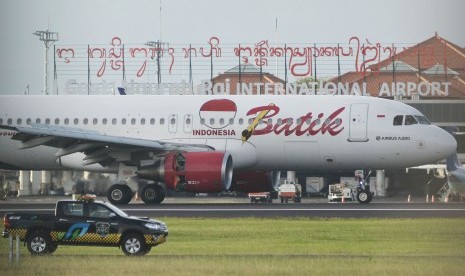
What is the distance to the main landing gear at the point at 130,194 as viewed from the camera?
54969mm

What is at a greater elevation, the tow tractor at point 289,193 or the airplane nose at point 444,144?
the airplane nose at point 444,144

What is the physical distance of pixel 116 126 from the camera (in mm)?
57844

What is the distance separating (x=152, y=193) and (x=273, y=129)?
5.93 meters

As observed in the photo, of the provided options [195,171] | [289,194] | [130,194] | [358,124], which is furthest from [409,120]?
[289,194]

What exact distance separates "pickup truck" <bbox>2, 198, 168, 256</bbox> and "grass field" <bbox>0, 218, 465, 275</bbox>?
1.28ft

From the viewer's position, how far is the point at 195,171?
5244cm

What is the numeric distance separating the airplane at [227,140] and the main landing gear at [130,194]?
0.14 ft

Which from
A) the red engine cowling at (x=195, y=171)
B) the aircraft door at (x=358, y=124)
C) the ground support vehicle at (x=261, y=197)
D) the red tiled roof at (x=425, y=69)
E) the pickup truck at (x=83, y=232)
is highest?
the red tiled roof at (x=425, y=69)

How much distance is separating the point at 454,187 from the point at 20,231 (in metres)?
37.3

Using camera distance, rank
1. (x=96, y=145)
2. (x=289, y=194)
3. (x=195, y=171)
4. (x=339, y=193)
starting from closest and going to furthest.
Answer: (x=195, y=171) → (x=96, y=145) → (x=289, y=194) → (x=339, y=193)

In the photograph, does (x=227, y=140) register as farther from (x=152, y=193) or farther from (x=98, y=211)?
(x=98, y=211)

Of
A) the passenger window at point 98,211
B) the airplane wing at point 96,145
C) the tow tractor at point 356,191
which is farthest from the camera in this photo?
the tow tractor at point 356,191

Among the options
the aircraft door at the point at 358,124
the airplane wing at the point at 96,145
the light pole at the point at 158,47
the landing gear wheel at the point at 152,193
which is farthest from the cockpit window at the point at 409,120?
the light pole at the point at 158,47

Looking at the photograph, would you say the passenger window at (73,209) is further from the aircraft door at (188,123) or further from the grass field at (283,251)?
the aircraft door at (188,123)
